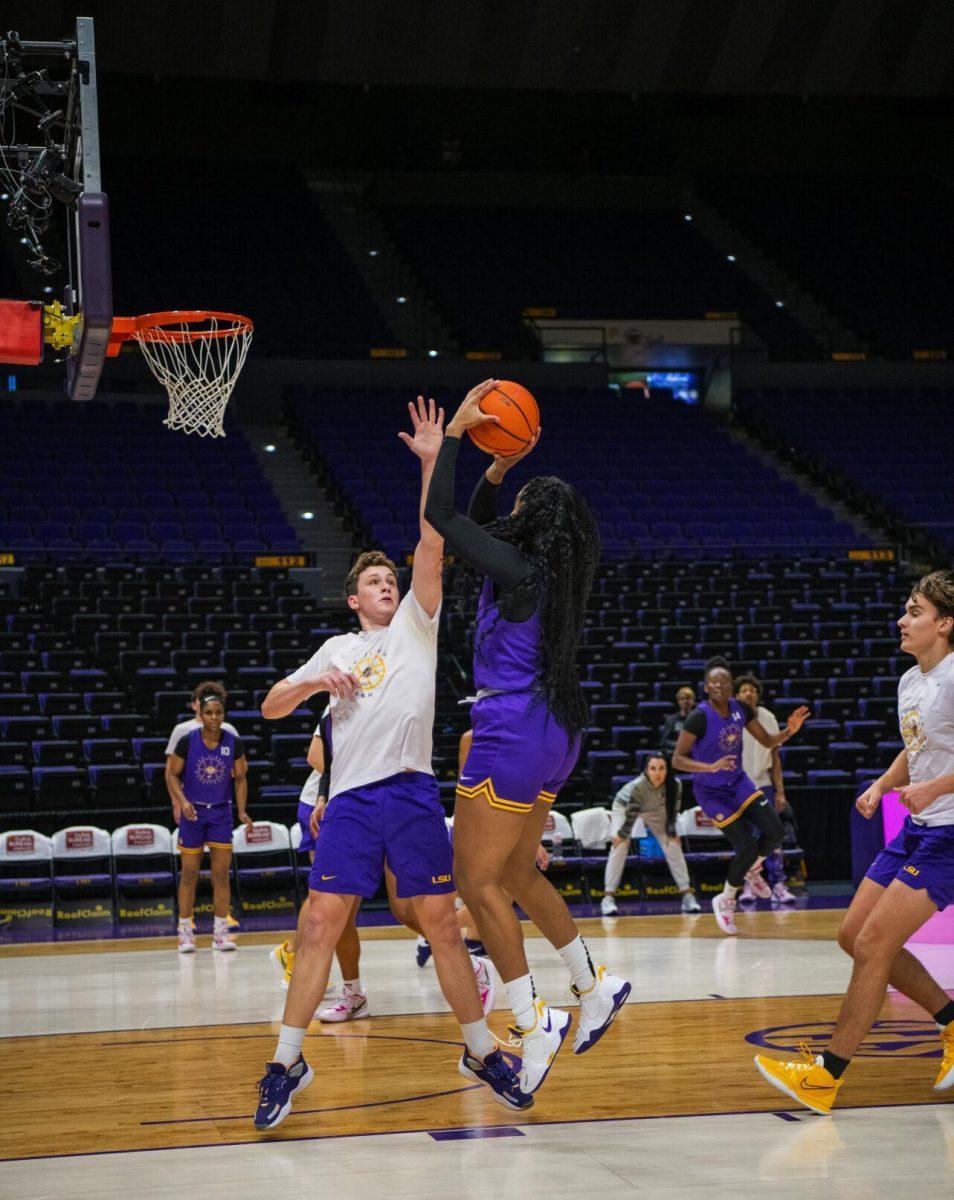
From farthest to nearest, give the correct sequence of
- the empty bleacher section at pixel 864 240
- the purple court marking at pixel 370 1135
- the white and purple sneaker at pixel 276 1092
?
the empty bleacher section at pixel 864 240 < the white and purple sneaker at pixel 276 1092 < the purple court marking at pixel 370 1135

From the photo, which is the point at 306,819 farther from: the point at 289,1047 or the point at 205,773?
the point at 289,1047

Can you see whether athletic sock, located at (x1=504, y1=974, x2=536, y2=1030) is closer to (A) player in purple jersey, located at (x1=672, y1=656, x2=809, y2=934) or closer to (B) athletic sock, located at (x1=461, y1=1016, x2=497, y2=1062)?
(B) athletic sock, located at (x1=461, y1=1016, x2=497, y2=1062)

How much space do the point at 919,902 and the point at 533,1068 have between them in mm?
A: 1372

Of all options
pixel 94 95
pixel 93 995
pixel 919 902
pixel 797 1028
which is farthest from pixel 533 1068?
pixel 94 95

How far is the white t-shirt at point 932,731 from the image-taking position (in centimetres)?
480

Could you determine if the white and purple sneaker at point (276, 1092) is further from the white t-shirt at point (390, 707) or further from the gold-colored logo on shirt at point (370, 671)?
the gold-colored logo on shirt at point (370, 671)

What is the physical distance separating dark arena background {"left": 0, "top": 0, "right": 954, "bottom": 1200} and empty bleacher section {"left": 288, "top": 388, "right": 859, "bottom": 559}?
0.10 m

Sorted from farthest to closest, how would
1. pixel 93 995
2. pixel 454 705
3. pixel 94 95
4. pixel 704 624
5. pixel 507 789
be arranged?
pixel 704 624, pixel 454 705, pixel 93 995, pixel 94 95, pixel 507 789

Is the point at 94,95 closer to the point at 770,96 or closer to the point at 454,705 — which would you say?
the point at 454,705

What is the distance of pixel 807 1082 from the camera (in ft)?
15.2

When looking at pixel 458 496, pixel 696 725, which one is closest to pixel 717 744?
pixel 696 725

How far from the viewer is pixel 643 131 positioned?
28.2 meters

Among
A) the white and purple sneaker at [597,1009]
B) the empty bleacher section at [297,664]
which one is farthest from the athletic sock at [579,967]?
the empty bleacher section at [297,664]

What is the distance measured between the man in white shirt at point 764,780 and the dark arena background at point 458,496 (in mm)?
Result: 88
